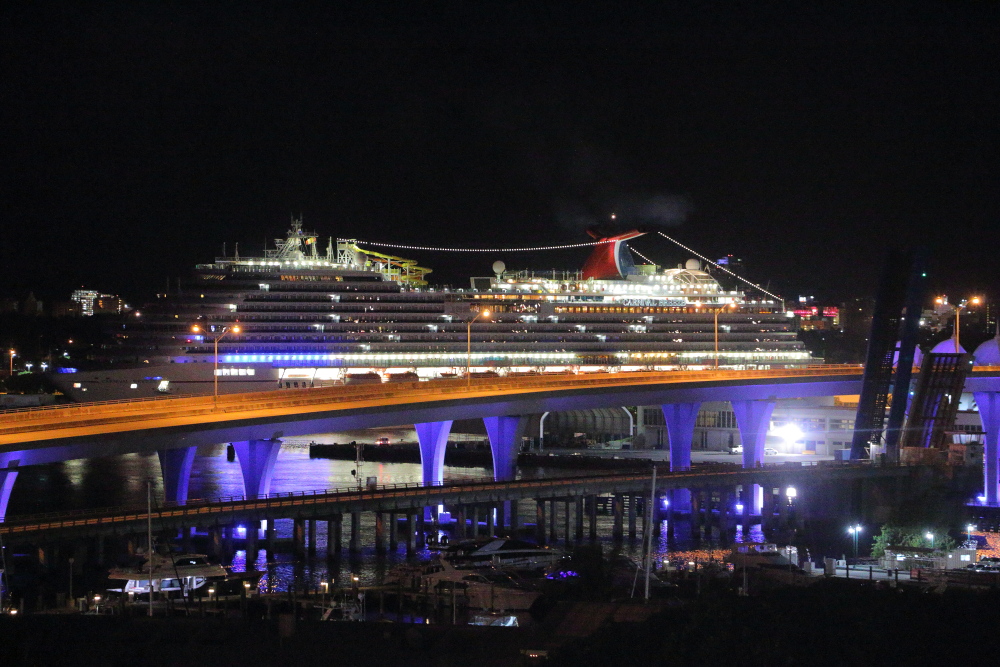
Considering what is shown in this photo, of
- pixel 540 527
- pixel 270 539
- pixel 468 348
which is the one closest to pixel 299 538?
pixel 270 539

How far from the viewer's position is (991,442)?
71250 mm

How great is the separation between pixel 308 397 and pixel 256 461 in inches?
244

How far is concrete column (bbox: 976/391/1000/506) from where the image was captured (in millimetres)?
67188

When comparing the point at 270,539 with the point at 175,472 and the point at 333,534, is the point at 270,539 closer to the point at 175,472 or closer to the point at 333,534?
the point at 333,534

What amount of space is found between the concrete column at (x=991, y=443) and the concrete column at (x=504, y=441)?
2397 centimetres

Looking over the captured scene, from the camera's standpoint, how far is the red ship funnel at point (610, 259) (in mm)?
127688

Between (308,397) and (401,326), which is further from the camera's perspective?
(401,326)

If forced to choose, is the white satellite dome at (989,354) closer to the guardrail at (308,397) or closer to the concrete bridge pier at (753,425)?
the guardrail at (308,397)

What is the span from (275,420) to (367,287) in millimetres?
57341

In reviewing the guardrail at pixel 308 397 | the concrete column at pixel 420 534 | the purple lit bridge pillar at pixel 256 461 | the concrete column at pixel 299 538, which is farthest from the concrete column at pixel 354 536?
the guardrail at pixel 308 397

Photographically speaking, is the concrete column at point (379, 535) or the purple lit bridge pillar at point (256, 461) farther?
the purple lit bridge pillar at point (256, 461)

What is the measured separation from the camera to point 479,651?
27.0 metres

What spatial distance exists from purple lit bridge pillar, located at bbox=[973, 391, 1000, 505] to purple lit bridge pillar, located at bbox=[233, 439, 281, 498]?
36.6 metres

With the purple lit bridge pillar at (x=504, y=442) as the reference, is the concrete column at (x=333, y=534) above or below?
below
